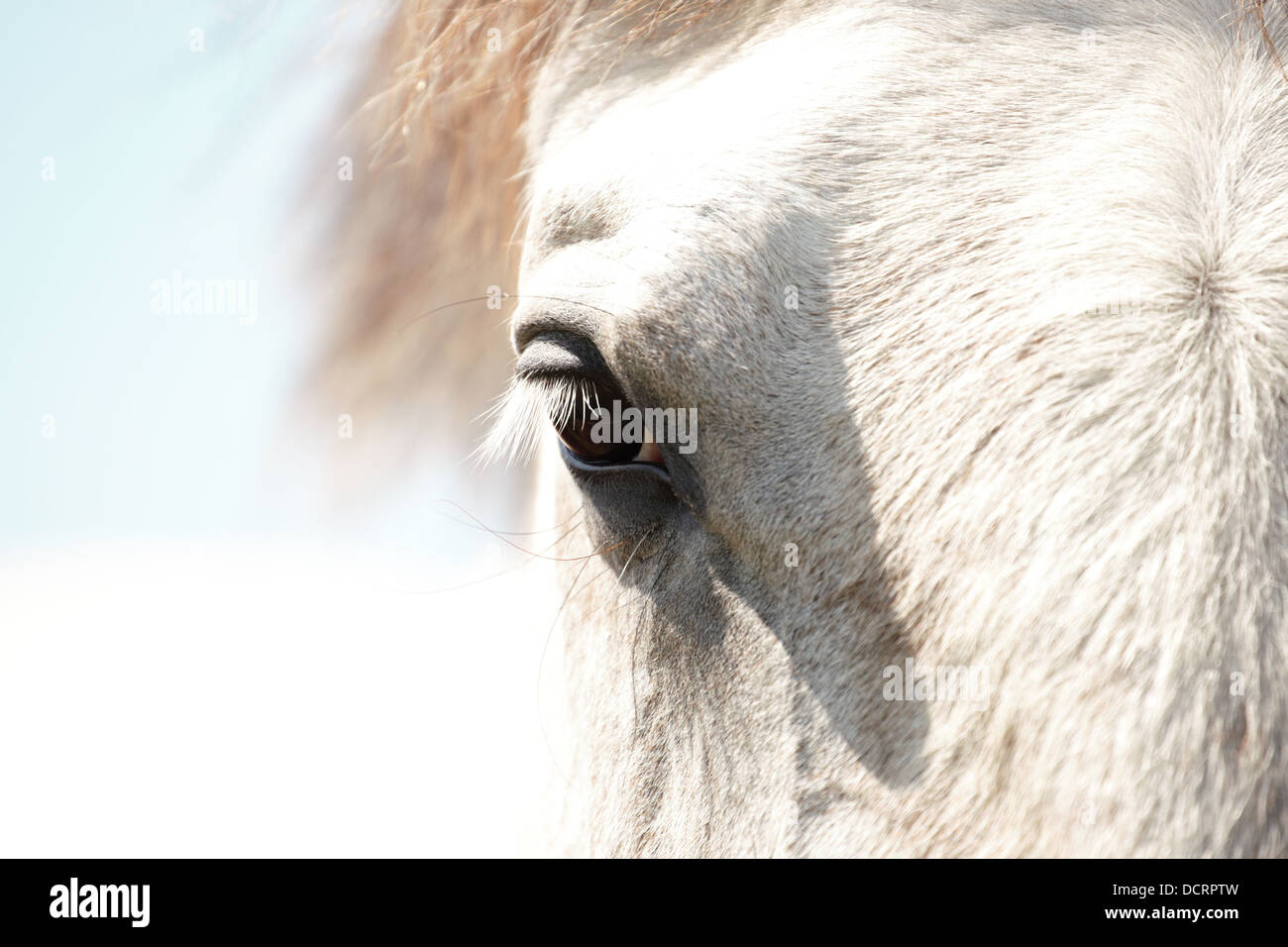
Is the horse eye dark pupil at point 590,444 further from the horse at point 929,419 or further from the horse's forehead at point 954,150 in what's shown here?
the horse's forehead at point 954,150

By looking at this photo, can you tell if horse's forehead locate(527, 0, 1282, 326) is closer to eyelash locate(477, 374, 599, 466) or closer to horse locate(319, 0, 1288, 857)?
horse locate(319, 0, 1288, 857)

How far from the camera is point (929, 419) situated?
1.00m

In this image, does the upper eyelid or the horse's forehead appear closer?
the horse's forehead

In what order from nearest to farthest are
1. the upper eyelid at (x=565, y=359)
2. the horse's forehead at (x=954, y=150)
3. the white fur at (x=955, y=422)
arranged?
the white fur at (x=955, y=422)
the horse's forehead at (x=954, y=150)
the upper eyelid at (x=565, y=359)

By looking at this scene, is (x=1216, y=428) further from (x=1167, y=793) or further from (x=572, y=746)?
(x=572, y=746)

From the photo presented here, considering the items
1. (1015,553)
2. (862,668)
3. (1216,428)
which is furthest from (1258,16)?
(862,668)

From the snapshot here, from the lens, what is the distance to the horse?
84 centimetres

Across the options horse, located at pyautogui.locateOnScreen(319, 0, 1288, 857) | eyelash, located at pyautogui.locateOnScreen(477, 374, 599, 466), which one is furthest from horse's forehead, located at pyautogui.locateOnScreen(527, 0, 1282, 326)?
eyelash, located at pyautogui.locateOnScreen(477, 374, 599, 466)

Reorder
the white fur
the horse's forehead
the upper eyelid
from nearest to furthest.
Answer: the white fur → the horse's forehead → the upper eyelid

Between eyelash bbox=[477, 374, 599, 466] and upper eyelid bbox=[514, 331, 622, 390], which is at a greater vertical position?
upper eyelid bbox=[514, 331, 622, 390]

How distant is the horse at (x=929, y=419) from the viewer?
84cm

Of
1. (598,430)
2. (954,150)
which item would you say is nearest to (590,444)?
(598,430)

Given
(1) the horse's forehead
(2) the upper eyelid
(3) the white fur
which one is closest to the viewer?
(3) the white fur

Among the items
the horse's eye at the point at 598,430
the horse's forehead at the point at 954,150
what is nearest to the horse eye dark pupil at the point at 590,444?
the horse's eye at the point at 598,430
